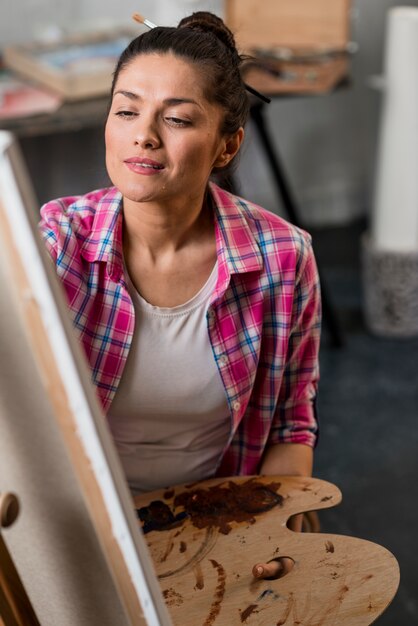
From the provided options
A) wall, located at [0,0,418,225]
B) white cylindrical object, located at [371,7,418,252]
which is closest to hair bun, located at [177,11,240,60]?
white cylindrical object, located at [371,7,418,252]

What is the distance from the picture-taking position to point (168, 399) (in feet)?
4.75

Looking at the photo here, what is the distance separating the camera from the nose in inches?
50.9

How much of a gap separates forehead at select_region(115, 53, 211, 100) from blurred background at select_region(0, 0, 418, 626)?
26.8 inches

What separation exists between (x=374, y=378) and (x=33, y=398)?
2351 millimetres

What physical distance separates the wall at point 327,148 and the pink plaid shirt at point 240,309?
206 centimetres

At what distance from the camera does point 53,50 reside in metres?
3.01

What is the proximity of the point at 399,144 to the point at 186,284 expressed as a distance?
1847mm

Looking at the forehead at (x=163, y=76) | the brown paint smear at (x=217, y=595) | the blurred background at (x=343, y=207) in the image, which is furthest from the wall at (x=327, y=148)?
the brown paint smear at (x=217, y=595)

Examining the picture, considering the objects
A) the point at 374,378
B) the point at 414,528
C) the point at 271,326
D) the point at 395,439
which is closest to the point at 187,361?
the point at 271,326

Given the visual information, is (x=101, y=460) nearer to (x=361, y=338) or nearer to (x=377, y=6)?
(x=361, y=338)

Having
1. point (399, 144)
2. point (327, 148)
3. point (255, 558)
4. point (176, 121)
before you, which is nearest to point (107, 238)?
point (176, 121)

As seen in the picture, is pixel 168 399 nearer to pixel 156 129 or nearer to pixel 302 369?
pixel 302 369

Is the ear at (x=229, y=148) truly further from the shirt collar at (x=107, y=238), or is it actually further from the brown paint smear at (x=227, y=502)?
the brown paint smear at (x=227, y=502)

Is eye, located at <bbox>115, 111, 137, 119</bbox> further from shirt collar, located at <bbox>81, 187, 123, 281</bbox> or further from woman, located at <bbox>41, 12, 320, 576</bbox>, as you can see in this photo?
shirt collar, located at <bbox>81, 187, 123, 281</bbox>
